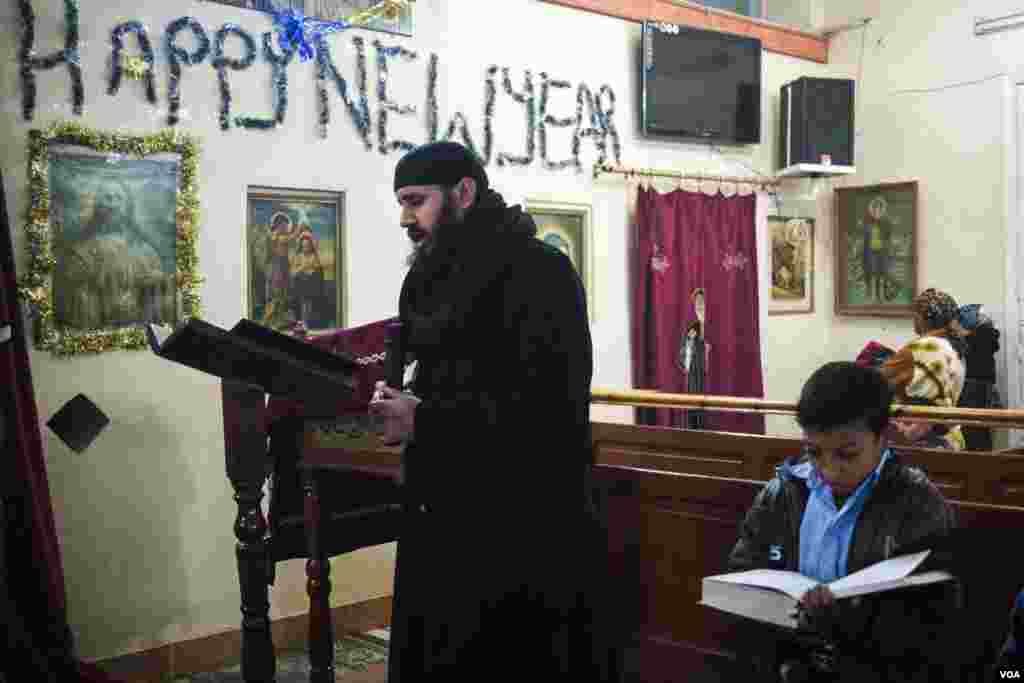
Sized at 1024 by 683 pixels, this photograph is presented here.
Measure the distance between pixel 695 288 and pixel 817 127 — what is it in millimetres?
1732

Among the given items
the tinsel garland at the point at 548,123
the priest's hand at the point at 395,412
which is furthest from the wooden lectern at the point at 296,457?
the tinsel garland at the point at 548,123

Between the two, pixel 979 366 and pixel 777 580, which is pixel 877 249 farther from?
pixel 777 580

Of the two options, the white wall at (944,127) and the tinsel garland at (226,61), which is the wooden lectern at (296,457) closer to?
the tinsel garland at (226,61)

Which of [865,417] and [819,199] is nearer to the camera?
[865,417]

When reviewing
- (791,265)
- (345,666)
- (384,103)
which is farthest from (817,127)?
(345,666)

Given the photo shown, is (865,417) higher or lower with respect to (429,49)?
lower

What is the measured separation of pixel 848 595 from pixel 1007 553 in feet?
2.92

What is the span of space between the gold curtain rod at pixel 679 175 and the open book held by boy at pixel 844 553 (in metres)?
4.60

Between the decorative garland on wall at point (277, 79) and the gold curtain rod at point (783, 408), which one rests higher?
the decorative garland on wall at point (277, 79)

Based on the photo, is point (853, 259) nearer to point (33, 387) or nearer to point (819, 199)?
point (819, 199)

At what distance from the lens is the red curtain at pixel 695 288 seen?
22.7 feet

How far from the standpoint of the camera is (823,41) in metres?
8.45

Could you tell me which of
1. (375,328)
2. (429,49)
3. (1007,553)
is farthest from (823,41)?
(1007,553)

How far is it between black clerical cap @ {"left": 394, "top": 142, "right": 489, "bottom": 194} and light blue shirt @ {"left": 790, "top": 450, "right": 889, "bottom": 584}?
1.09 metres
